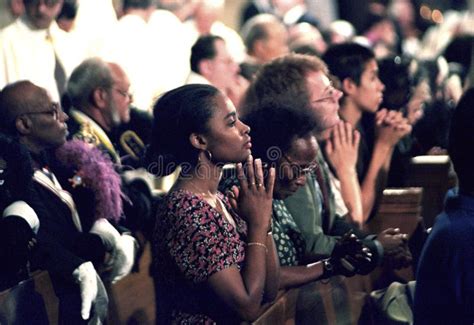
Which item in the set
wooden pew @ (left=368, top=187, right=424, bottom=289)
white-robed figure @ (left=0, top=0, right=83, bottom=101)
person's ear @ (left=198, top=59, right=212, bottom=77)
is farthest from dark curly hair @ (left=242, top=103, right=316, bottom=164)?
person's ear @ (left=198, top=59, right=212, bottom=77)

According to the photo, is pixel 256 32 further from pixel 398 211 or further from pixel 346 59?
pixel 398 211

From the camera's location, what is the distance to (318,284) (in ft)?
16.9

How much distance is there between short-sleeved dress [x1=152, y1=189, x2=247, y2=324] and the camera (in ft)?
13.1

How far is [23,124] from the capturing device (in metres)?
5.36

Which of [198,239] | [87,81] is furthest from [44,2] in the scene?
[198,239]

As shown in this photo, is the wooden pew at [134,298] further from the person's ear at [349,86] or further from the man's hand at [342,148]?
the person's ear at [349,86]

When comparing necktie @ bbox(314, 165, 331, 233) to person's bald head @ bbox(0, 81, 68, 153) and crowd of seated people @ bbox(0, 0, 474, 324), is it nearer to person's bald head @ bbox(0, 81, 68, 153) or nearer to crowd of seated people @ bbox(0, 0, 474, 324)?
crowd of seated people @ bbox(0, 0, 474, 324)

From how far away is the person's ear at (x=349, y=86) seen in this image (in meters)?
6.70

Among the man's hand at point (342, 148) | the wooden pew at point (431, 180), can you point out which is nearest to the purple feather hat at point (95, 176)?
the man's hand at point (342, 148)

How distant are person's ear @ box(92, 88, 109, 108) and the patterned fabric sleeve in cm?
242

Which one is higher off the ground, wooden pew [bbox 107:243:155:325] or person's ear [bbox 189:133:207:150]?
person's ear [bbox 189:133:207:150]

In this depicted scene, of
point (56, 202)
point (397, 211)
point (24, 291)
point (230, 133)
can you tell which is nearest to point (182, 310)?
point (230, 133)

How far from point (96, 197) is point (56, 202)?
32 cm

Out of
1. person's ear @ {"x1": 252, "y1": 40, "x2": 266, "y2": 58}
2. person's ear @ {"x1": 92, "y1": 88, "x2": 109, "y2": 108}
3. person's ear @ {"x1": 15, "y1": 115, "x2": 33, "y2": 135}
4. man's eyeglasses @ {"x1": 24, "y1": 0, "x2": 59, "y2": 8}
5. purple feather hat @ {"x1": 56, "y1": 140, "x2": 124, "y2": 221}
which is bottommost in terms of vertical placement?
person's ear @ {"x1": 252, "y1": 40, "x2": 266, "y2": 58}
